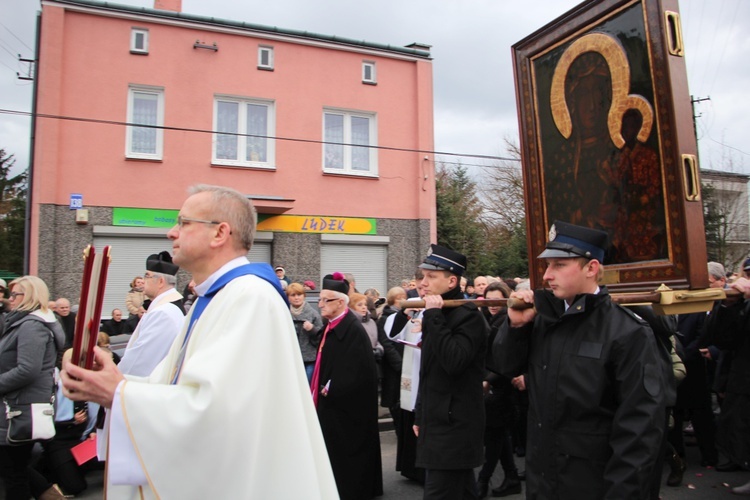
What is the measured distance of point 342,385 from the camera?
569 cm

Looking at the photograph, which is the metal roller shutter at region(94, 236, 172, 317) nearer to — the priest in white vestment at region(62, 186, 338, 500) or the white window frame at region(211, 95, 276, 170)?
the white window frame at region(211, 95, 276, 170)

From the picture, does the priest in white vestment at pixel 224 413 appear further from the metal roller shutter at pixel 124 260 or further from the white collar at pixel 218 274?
the metal roller shutter at pixel 124 260

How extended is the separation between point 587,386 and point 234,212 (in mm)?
1830

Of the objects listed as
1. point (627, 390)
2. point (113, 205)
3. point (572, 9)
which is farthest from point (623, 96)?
point (113, 205)

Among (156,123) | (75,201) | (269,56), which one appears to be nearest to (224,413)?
(75,201)

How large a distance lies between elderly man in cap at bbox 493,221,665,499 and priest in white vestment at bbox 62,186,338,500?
125 centimetres

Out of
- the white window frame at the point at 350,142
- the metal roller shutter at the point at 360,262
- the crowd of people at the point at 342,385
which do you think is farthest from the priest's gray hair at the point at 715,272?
the white window frame at the point at 350,142

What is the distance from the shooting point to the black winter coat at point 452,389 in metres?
4.37

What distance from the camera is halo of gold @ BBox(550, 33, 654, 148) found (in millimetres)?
3766

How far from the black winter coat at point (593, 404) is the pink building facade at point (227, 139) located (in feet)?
38.7

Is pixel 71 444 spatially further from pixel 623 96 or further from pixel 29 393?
pixel 623 96

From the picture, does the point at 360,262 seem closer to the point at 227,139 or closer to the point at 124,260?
the point at 227,139

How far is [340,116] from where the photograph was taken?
16.3 meters

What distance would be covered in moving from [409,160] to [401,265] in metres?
2.78
